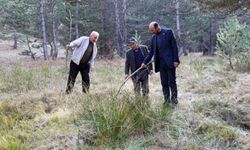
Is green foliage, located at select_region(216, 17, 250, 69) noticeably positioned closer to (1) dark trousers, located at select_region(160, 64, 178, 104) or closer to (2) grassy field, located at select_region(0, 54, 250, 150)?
(2) grassy field, located at select_region(0, 54, 250, 150)

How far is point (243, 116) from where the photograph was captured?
6.65 metres

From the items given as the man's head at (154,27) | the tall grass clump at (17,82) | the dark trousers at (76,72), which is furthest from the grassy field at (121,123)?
the tall grass clump at (17,82)

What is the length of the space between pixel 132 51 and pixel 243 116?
A: 273 cm

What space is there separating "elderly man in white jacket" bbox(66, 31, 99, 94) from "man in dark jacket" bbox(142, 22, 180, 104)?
165 cm

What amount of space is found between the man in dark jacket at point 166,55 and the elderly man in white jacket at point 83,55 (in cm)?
165

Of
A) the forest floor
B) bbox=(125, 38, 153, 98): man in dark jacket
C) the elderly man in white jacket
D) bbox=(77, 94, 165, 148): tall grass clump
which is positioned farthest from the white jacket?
bbox=(77, 94, 165, 148): tall grass clump

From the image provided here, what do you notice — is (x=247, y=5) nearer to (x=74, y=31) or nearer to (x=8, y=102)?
(x=8, y=102)

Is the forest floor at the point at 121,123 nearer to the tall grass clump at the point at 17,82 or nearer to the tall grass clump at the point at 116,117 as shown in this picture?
the tall grass clump at the point at 116,117

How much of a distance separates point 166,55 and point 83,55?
220 centimetres

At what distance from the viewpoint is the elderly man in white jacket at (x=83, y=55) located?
8.26 m

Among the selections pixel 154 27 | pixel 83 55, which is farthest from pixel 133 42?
pixel 83 55

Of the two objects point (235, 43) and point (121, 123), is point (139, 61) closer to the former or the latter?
point (121, 123)

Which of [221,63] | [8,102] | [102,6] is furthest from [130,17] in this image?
[8,102]

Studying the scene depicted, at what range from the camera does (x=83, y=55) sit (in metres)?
8.32
